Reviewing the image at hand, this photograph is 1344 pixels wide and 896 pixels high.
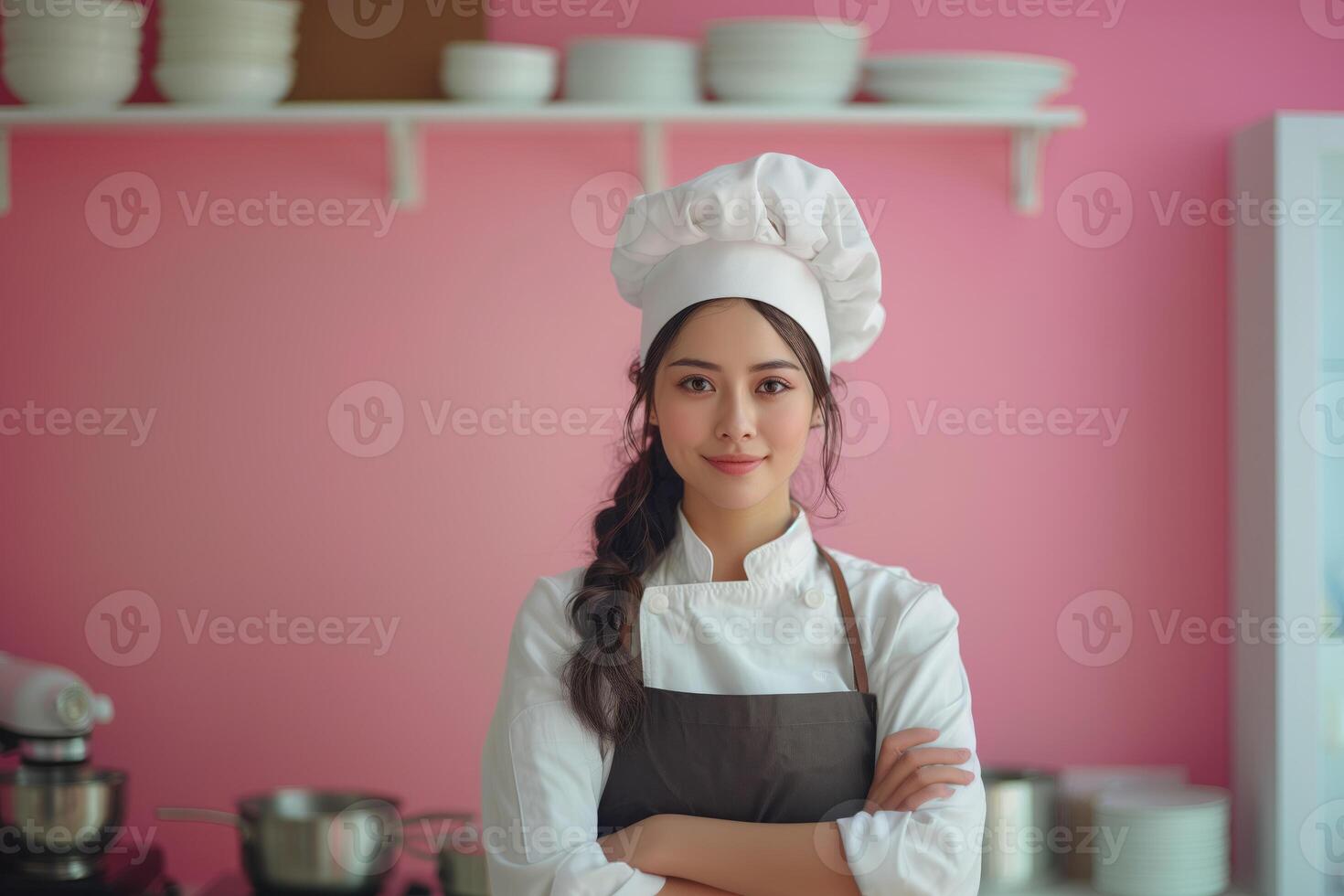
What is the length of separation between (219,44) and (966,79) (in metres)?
1.23

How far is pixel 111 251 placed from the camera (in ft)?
7.23

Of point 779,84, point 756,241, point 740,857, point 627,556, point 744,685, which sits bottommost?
point 740,857

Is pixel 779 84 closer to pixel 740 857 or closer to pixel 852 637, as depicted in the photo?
pixel 852 637

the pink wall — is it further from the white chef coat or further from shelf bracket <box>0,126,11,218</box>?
the white chef coat

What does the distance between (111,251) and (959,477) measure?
159cm

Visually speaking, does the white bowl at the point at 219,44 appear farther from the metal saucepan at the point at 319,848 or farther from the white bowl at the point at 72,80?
the metal saucepan at the point at 319,848

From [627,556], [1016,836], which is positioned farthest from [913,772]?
[1016,836]

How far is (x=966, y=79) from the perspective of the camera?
2.06 meters

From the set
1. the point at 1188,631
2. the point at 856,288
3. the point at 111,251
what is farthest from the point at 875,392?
the point at 111,251

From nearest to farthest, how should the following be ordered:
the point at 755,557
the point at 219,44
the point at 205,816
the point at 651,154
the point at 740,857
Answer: the point at 740,857 < the point at 755,557 < the point at 205,816 < the point at 219,44 < the point at 651,154

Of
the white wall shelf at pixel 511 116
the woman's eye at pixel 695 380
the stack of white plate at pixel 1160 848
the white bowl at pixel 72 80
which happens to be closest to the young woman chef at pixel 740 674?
the woman's eye at pixel 695 380

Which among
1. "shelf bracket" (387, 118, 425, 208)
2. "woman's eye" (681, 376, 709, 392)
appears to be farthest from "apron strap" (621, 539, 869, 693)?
"shelf bracket" (387, 118, 425, 208)

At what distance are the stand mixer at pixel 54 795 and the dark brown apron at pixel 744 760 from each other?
1.05m

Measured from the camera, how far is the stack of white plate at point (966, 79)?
6.73 feet
